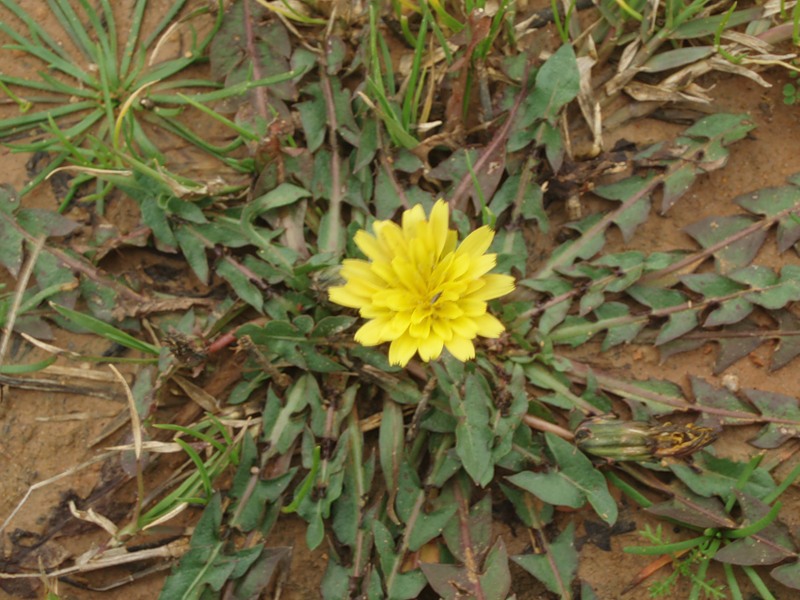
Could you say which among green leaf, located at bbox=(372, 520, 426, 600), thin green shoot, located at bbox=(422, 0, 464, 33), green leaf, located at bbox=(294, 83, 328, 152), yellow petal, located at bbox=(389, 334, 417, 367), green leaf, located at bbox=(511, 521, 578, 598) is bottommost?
green leaf, located at bbox=(511, 521, 578, 598)

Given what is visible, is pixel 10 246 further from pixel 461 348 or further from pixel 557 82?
pixel 557 82

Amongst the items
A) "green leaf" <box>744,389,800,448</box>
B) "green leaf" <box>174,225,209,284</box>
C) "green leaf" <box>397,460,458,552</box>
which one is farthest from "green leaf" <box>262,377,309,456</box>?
"green leaf" <box>744,389,800,448</box>

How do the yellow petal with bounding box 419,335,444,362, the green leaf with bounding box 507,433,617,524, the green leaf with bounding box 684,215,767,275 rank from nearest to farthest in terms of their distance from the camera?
the yellow petal with bounding box 419,335,444,362 < the green leaf with bounding box 507,433,617,524 < the green leaf with bounding box 684,215,767,275

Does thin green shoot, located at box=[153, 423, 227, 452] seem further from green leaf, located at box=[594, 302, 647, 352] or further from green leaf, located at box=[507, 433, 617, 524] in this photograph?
green leaf, located at box=[594, 302, 647, 352]

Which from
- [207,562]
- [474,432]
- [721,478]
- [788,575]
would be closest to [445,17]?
[474,432]

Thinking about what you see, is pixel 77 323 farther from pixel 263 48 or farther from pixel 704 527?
pixel 704 527

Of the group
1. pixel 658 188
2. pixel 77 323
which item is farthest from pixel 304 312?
pixel 658 188

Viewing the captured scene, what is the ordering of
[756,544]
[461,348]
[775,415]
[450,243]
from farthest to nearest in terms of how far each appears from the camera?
[775,415] < [756,544] < [450,243] < [461,348]

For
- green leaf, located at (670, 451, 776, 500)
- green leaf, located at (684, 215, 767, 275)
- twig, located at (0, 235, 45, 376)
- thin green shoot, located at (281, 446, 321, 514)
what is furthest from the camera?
green leaf, located at (684, 215, 767, 275)

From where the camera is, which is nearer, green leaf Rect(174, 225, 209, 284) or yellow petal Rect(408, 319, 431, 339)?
yellow petal Rect(408, 319, 431, 339)
